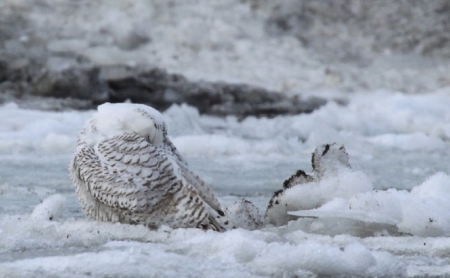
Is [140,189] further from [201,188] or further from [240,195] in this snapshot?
[240,195]

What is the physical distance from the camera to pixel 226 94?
10664 millimetres

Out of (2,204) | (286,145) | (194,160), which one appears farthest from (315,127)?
(2,204)

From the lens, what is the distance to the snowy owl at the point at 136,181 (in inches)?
126

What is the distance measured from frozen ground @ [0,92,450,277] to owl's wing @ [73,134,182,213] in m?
0.12

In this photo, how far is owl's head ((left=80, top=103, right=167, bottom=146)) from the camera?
134 inches

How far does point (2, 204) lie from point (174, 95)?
6525mm

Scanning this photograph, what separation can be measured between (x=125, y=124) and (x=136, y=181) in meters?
0.34

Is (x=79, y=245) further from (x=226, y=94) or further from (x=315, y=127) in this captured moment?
(x=226, y=94)

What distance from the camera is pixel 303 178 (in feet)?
11.5

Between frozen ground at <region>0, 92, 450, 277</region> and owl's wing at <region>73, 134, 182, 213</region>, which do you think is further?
owl's wing at <region>73, 134, 182, 213</region>

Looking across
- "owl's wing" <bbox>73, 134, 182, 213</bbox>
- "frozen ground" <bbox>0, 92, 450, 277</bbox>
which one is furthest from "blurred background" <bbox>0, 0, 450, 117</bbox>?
"owl's wing" <bbox>73, 134, 182, 213</bbox>

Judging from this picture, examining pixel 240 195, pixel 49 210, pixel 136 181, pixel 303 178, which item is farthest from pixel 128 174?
pixel 240 195

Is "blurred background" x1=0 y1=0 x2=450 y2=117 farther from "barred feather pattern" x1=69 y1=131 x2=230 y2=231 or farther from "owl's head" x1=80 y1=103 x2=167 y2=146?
"barred feather pattern" x1=69 y1=131 x2=230 y2=231

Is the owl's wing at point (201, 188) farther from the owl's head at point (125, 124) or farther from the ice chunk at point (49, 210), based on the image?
the ice chunk at point (49, 210)
